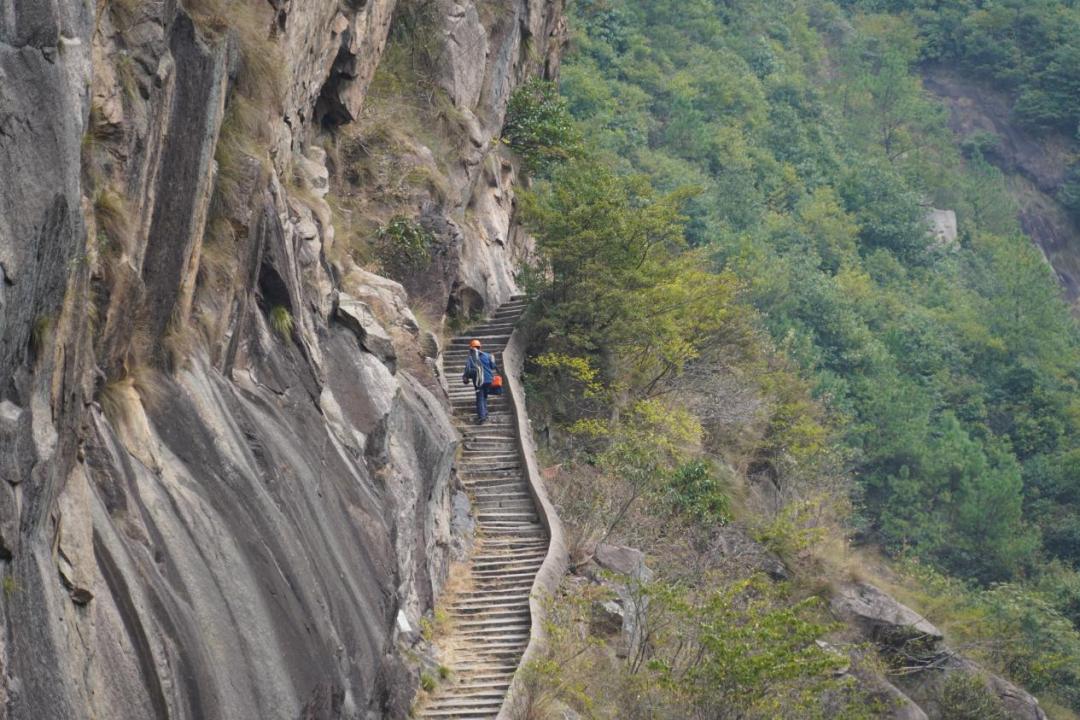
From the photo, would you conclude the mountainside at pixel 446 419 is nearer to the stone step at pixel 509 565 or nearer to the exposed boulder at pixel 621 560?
the stone step at pixel 509 565

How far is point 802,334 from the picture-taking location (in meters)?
63.2

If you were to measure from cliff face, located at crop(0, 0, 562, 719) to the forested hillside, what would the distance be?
479 cm

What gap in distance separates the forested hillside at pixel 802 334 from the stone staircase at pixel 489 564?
3.61 feet

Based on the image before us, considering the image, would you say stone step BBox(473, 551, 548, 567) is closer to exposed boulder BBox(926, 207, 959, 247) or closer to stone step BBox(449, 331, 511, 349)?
stone step BBox(449, 331, 511, 349)

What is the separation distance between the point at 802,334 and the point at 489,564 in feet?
124

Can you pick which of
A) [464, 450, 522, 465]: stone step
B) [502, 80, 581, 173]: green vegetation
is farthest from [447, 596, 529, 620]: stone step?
[502, 80, 581, 173]: green vegetation

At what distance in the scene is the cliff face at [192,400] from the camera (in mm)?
12250

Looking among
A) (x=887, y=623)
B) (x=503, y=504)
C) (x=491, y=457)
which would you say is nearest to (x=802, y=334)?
(x=887, y=623)

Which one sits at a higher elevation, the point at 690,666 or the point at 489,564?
the point at 690,666

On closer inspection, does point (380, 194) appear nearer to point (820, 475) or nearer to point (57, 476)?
point (820, 475)

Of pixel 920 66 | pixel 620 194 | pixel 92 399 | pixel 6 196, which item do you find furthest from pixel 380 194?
pixel 920 66

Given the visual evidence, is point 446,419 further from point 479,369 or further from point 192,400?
point 192,400

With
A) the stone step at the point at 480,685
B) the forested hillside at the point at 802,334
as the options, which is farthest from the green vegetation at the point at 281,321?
the forested hillside at the point at 802,334

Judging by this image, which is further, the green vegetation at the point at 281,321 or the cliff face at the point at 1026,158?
the cliff face at the point at 1026,158
